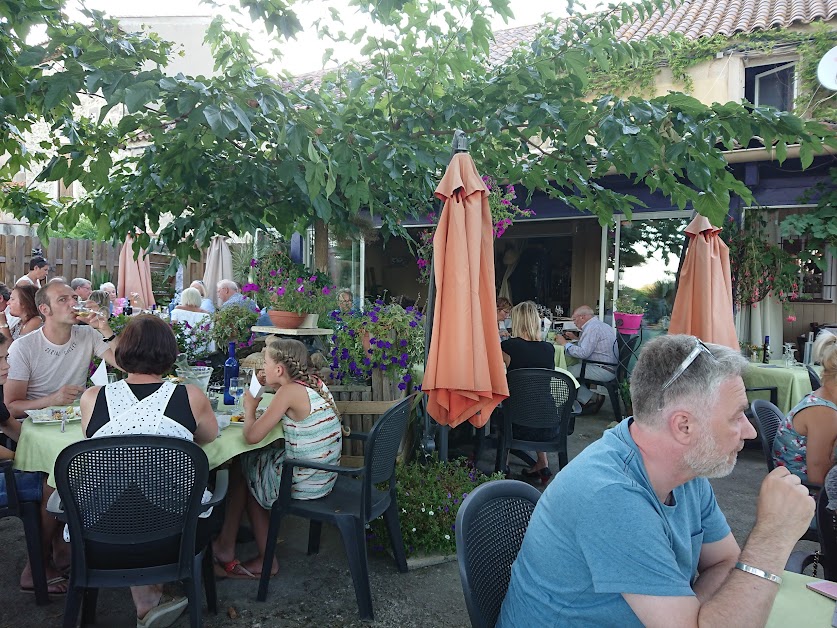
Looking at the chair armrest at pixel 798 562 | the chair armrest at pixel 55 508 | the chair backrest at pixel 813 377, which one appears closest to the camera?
the chair armrest at pixel 798 562

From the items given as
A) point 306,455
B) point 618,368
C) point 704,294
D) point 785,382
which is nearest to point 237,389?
point 306,455

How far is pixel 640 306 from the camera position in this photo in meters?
8.81

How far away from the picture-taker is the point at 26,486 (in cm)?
290

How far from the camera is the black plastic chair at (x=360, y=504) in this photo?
113 inches

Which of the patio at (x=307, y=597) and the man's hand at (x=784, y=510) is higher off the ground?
the man's hand at (x=784, y=510)

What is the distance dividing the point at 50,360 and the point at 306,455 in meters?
1.91

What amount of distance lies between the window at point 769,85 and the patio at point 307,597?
756 centimetres

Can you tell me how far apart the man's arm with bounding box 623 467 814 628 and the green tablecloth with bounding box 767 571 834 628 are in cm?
14

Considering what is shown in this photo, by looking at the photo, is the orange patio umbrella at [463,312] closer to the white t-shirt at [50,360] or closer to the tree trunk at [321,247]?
the white t-shirt at [50,360]

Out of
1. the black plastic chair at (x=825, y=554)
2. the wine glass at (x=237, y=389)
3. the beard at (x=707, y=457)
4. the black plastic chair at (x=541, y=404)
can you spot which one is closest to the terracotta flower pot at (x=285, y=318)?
the wine glass at (x=237, y=389)

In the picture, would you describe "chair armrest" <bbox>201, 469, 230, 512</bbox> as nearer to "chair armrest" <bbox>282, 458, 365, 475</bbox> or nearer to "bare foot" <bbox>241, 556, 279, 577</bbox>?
"chair armrest" <bbox>282, 458, 365, 475</bbox>

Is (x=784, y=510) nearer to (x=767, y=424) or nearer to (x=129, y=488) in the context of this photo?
(x=129, y=488)

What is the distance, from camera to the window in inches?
349

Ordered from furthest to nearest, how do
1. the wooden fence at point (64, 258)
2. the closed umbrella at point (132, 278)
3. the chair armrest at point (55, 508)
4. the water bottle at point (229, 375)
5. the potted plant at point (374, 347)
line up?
the wooden fence at point (64, 258) < the closed umbrella at point (132, 278) < the potted plant at point (374, 347) < the water bottle at point (229, 375) < the chair armrest at point (55, 508)
